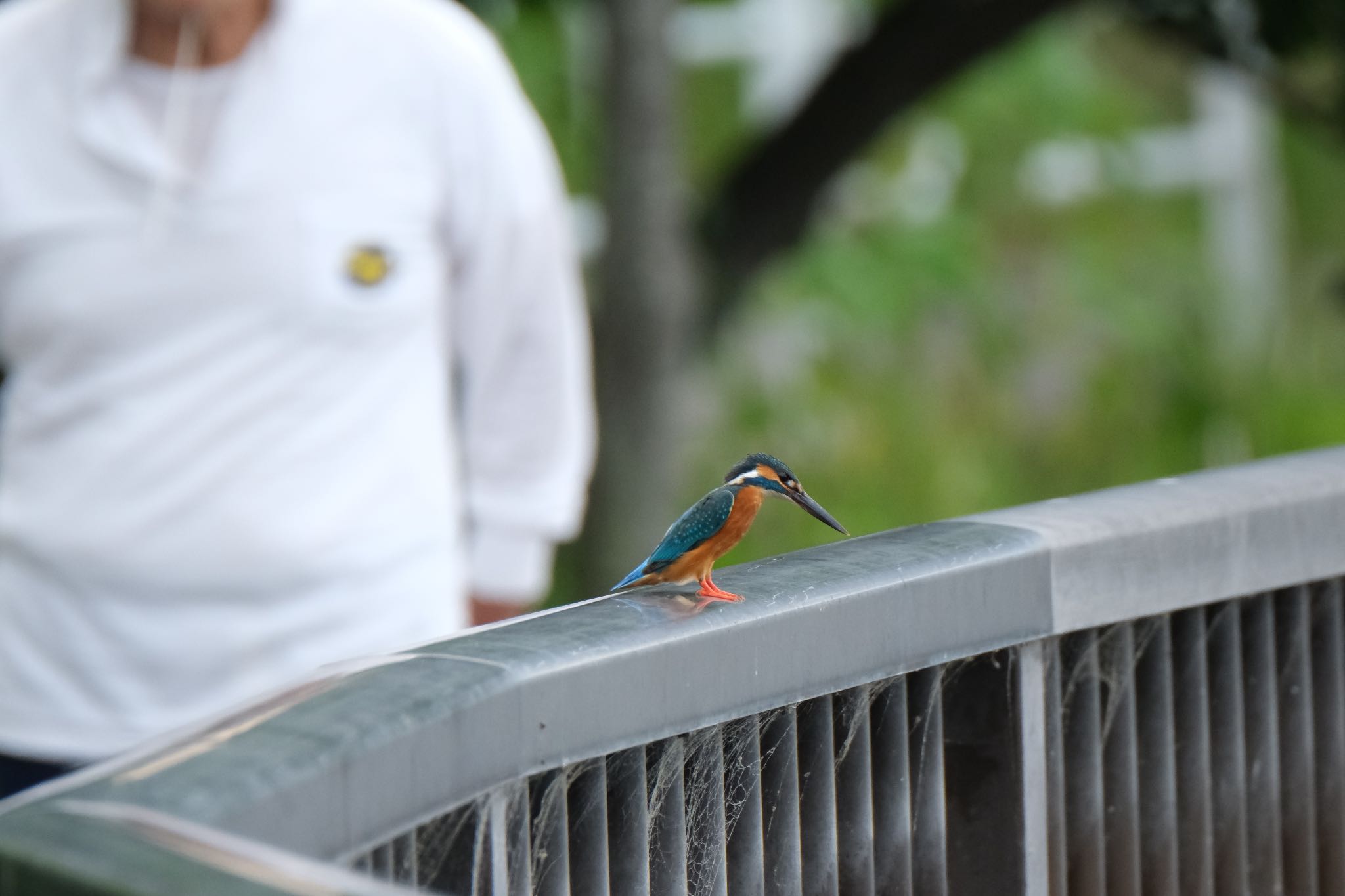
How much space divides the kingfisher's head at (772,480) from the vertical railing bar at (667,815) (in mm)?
235

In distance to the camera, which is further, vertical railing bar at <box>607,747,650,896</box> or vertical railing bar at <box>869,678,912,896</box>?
vertical railing bar at <box>869,678,912,896</box>

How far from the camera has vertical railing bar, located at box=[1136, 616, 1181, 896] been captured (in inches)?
58.3

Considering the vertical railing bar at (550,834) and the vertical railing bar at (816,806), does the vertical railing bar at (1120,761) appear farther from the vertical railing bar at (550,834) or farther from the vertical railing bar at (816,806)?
the vertical railing bar at (550,834)

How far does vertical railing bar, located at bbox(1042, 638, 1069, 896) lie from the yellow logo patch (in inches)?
46.0

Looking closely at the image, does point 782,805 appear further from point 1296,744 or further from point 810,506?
point 1296,744

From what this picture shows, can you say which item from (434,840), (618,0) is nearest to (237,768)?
(434,840)

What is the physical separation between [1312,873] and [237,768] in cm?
113

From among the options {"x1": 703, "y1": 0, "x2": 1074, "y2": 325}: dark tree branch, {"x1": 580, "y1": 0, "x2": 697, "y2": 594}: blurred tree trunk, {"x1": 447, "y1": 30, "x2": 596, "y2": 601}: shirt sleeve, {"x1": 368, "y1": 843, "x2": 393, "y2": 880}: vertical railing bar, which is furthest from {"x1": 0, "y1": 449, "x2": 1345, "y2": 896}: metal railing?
{"x1": 703, "y1": 0, "x2": 1074, "y2": 325}: dark tree branch

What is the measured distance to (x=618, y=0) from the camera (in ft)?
17.0

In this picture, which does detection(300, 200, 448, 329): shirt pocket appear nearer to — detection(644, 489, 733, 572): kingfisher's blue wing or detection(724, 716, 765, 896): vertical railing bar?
detection(644, 489, 733, 572): kingfisher's blue wing

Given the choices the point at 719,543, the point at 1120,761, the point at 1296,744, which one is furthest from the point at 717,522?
the point at 1296,744

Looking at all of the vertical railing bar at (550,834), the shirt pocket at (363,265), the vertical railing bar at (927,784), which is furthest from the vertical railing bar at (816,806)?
the shirt pocket at (363,265)

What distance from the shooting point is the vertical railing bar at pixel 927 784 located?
4.41 ft

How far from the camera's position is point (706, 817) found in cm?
121
